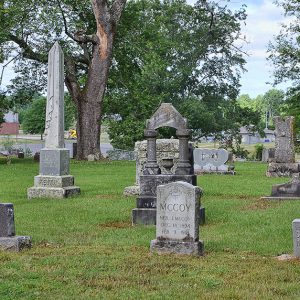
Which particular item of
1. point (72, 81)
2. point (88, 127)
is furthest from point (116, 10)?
point (88, 127)

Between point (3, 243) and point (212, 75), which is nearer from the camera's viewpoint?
point (3, 243)

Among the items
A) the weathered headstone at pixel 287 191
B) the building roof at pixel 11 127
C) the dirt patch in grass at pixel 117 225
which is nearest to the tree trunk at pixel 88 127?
the weathered headstone at pixel 287 191

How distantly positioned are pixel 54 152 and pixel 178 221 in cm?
860

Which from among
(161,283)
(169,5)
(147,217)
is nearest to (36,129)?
(169,5)

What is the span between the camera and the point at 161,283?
23.4ft

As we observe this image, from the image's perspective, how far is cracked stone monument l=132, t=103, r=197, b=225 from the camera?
1238 cm

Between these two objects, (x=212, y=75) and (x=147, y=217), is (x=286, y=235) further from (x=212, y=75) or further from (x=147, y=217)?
(x=212, y=75)

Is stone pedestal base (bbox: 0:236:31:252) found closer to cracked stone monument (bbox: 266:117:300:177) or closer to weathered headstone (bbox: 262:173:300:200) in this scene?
weathered headstone (bbox: 262:173:300:200)

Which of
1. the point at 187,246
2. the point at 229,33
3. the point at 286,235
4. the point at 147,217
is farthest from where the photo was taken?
the point at 229,33

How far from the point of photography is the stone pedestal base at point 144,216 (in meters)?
12.3

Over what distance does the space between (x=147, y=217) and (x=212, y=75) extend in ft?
130

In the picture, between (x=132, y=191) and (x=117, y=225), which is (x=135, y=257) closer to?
(x=117, y=225)

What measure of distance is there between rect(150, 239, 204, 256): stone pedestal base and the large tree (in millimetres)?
21609

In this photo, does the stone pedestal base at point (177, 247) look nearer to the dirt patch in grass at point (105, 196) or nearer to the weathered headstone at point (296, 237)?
the weathered headstone at point (296, 237)
